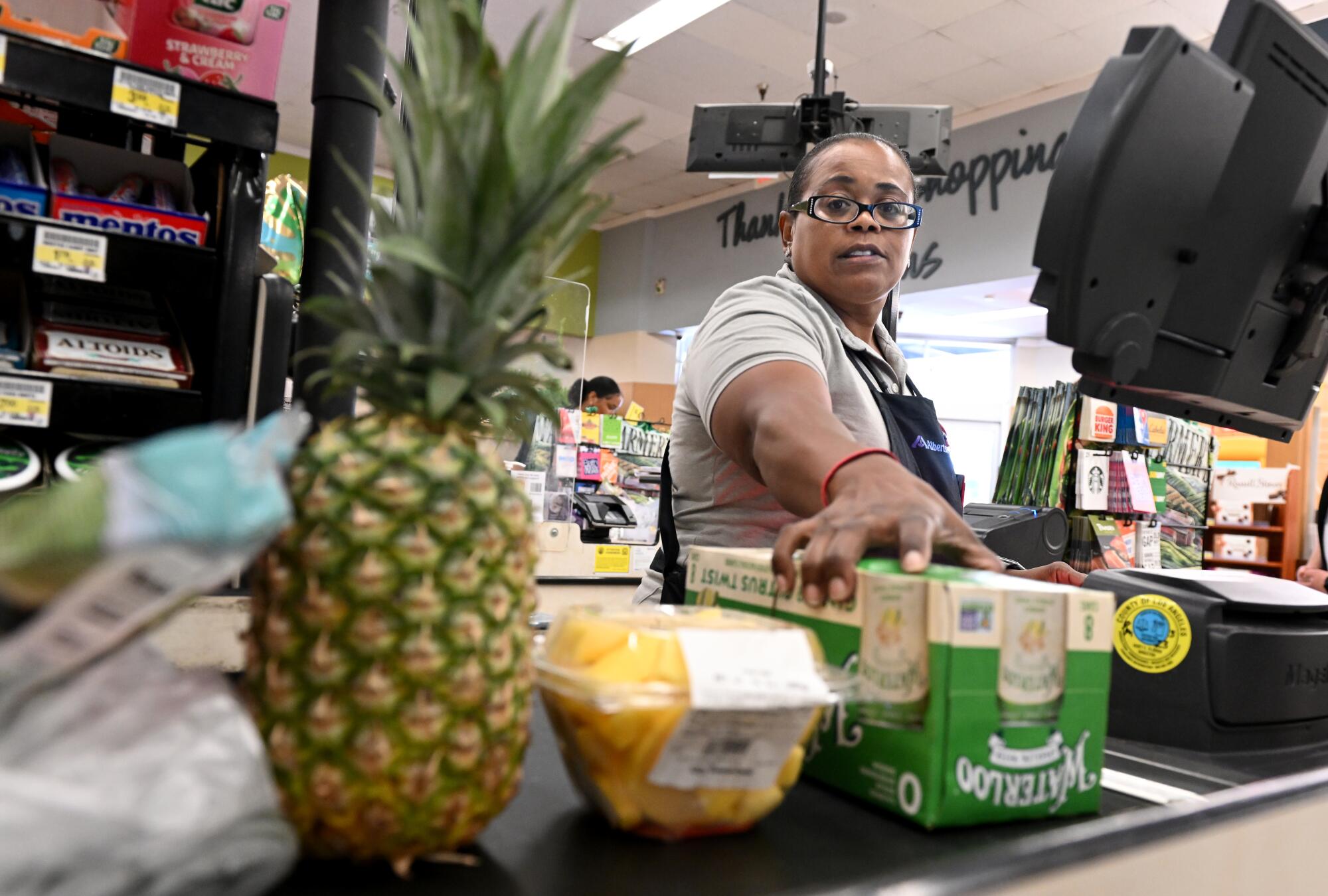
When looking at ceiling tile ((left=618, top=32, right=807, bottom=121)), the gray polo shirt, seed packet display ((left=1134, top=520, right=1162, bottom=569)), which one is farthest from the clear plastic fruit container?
ceiling tile ((left=618, top=32, right=807, bottom=121))

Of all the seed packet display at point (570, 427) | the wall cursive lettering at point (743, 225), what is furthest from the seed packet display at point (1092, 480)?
the wall cursive lettering at point (743, 225)

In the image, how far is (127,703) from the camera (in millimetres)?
463

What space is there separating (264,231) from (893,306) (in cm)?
147

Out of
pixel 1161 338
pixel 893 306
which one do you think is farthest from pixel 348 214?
pixel 893 306

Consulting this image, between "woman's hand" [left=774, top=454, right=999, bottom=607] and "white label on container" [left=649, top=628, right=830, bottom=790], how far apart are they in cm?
15

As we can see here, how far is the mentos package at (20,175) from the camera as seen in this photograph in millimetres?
1373

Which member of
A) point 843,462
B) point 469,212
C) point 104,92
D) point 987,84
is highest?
point 987,84

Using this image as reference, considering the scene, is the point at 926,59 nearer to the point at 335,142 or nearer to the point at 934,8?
the point at 934,8

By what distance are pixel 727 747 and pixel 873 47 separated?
710 centimetres

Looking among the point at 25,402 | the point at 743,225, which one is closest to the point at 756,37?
the point at 743,225

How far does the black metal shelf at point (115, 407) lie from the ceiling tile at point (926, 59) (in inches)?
254

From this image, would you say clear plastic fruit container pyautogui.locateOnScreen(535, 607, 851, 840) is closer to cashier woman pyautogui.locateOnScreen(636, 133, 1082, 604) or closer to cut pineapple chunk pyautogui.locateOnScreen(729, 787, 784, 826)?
cut pineapple chunk pyautogui.locateOnScreen(729, 787, 784, 826)

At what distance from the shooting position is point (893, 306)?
2441mm

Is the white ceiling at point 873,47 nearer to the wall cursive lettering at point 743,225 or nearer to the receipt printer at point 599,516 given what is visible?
the wall cursive lettering at point 743,225
